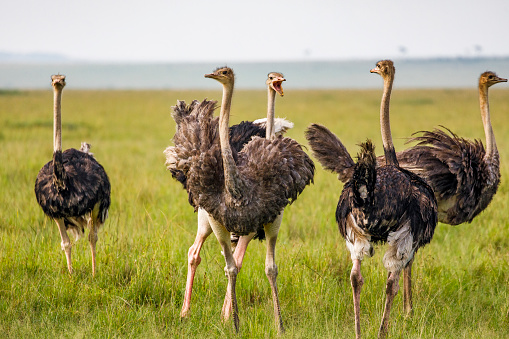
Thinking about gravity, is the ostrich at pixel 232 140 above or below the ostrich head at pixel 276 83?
below

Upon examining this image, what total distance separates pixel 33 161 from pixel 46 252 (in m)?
4.68

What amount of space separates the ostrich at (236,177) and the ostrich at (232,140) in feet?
0.89

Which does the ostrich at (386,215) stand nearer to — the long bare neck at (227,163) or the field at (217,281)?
the field at (217,281)

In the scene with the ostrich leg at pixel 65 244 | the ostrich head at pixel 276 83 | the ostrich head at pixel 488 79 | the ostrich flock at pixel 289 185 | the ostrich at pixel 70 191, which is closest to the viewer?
the ostrich flock at pixel 289 185

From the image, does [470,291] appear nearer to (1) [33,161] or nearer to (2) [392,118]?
(1) [33,161]

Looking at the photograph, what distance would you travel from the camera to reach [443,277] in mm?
5168

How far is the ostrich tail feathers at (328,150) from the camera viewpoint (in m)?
5.12

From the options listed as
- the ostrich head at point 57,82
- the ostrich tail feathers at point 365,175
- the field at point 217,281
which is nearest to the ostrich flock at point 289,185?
the ostrich tail feathers at point 365,175

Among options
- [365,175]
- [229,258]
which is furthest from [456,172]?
[229,258]

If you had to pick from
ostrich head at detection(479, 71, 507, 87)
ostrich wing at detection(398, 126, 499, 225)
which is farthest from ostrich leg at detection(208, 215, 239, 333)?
ostrich head at detection(479, 71, 507, 87)

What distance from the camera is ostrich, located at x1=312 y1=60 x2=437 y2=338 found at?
383 cm

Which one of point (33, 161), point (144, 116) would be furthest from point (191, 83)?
point (33, 161)

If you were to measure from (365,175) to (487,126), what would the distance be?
2.14m

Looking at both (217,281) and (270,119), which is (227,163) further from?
(217,281)
